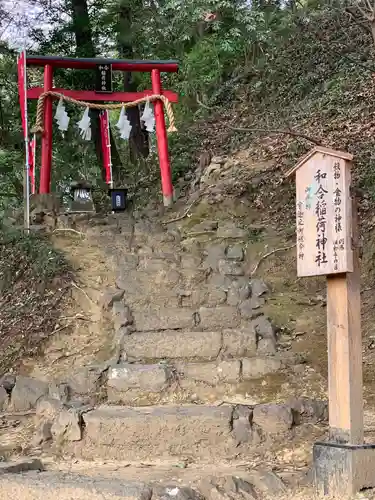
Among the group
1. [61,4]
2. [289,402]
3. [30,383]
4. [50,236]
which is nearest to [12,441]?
[30,383]

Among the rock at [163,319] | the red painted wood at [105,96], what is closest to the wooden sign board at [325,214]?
the rock at [163,319]

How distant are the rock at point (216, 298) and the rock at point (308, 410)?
1.90 m

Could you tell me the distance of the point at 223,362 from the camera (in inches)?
213

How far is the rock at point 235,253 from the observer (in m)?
7.55

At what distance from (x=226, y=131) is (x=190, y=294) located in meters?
5.87

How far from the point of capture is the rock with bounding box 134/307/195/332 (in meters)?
6.11

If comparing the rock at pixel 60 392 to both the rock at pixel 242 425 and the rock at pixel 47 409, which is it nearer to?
the rock at pixel 47 409

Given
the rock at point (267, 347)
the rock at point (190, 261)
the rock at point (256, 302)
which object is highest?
the rock at point (190, 261)

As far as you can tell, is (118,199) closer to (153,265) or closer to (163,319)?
(153,265)

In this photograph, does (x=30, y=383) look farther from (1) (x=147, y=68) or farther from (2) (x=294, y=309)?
(1) (x=147, y=68)

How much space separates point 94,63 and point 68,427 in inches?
287

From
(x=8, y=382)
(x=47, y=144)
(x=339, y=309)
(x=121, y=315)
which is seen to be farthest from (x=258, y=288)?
(x=47, y=144)

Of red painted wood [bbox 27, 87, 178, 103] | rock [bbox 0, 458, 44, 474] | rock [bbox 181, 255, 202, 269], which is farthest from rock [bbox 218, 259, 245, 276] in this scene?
red painted wood [bbox 27, 87, 178, 103]

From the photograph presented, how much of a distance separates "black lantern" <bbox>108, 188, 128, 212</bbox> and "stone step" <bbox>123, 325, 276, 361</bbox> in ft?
14.9
